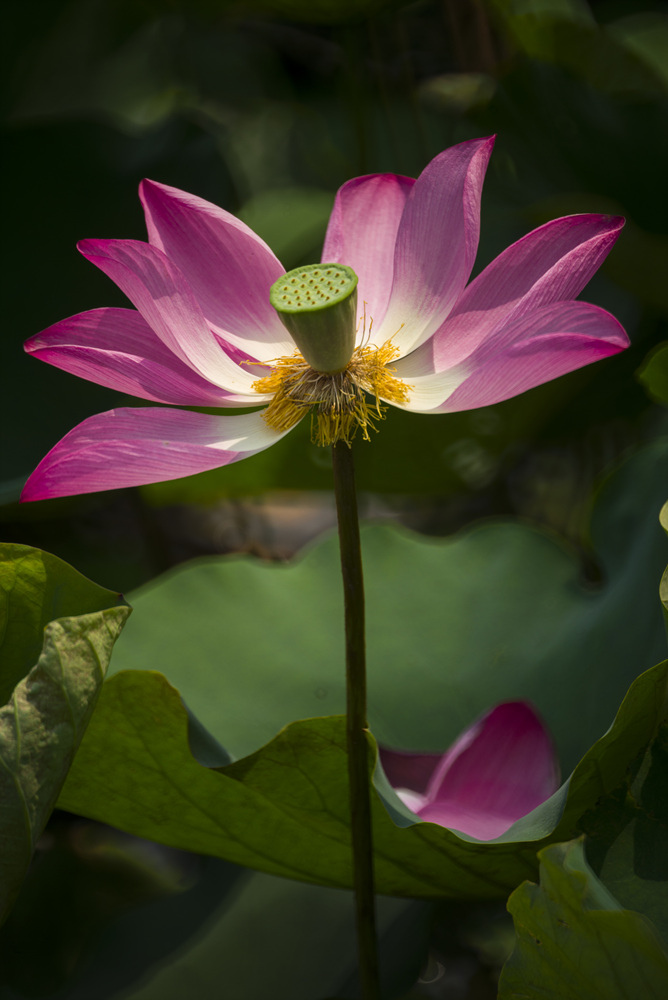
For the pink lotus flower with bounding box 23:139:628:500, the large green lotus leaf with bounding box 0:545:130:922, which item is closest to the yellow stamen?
the pink lotus flower with bounding box 23:139:628:500

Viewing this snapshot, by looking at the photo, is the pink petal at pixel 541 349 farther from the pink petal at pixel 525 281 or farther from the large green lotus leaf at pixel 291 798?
the large green lotus leaf at pixel 291 798

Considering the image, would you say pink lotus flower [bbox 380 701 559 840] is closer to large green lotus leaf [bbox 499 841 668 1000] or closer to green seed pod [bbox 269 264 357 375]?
large green lotus leaf [bbox 499 841 668 1000]

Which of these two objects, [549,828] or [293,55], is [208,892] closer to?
[549,828]

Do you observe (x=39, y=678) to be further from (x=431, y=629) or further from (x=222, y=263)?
(x=431, y=629)

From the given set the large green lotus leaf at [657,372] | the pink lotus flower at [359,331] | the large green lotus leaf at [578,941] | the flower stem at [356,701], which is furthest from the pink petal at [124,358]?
the large green lotus leaf at [657,372]

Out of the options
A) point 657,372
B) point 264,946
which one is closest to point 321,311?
point 657,372
